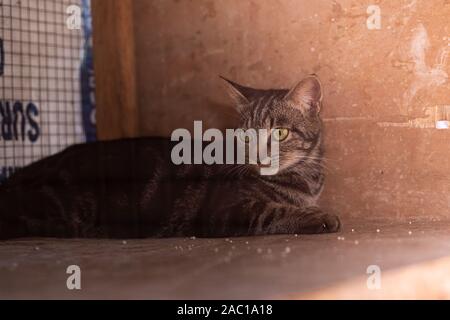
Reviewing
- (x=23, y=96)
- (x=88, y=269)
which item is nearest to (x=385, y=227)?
(x=88, y=269)

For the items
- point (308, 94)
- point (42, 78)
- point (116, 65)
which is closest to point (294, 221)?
point (308, 94)

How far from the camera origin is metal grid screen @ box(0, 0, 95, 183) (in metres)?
2.51

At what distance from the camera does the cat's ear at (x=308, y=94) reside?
190cm

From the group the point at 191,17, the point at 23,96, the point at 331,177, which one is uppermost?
the point at 191,17

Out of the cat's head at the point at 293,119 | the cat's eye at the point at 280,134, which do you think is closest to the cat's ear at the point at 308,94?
the cat's head at the point at 293,119

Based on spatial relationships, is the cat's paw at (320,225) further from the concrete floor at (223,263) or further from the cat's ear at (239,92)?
the cat's ear at (239,92)

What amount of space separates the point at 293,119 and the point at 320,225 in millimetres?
403

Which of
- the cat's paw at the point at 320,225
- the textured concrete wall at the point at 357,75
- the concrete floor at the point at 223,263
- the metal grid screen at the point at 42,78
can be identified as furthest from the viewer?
the metal grid screen at the point at 42,78

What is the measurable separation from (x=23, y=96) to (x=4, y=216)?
33.2 inches

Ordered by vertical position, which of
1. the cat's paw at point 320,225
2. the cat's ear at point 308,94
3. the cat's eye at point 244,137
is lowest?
the cat's paw at point 320,225

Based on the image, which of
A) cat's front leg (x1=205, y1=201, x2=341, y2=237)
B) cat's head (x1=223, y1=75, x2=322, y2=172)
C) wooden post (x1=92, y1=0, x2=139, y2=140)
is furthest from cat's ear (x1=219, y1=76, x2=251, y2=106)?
wooden post (x1=92, y1=0, x2=139, y2=140)

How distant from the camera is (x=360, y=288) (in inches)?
40.3

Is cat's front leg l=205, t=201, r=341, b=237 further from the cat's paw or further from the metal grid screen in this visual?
the metal grid screen
